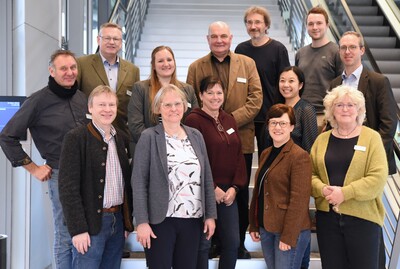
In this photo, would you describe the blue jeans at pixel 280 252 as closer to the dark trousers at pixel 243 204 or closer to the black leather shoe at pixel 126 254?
the dark trousers at pixel 243 204

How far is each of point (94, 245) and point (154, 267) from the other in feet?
1.16

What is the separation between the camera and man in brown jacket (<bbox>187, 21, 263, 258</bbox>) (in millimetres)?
3357

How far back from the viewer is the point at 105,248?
272 centimetres

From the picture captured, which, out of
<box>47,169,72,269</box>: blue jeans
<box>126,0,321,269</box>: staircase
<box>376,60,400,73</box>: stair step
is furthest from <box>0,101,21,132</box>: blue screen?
<box>376,60,400,73</box>: stair step

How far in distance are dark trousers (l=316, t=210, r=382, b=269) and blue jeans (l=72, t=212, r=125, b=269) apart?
1.19 metres

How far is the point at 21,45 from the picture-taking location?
3.72 metres

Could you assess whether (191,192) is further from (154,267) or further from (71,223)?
(71,223)

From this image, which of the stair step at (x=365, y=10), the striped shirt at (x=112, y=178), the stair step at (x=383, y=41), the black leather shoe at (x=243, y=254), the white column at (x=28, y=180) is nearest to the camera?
the striped shirt at (x=112, y=178)

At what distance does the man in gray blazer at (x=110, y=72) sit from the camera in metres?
3.42

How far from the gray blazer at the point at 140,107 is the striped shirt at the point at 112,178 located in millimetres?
419

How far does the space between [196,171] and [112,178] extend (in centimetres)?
48

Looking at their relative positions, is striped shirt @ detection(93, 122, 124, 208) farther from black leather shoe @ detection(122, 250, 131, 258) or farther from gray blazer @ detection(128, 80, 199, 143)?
black leather shoe @ detection(122, 250, 131, 258)

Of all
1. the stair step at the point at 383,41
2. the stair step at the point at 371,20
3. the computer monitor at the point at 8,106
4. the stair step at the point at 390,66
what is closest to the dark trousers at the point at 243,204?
the computer monitor at the point at 8,106

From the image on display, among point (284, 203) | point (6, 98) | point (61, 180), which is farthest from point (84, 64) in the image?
point (284, 203)
